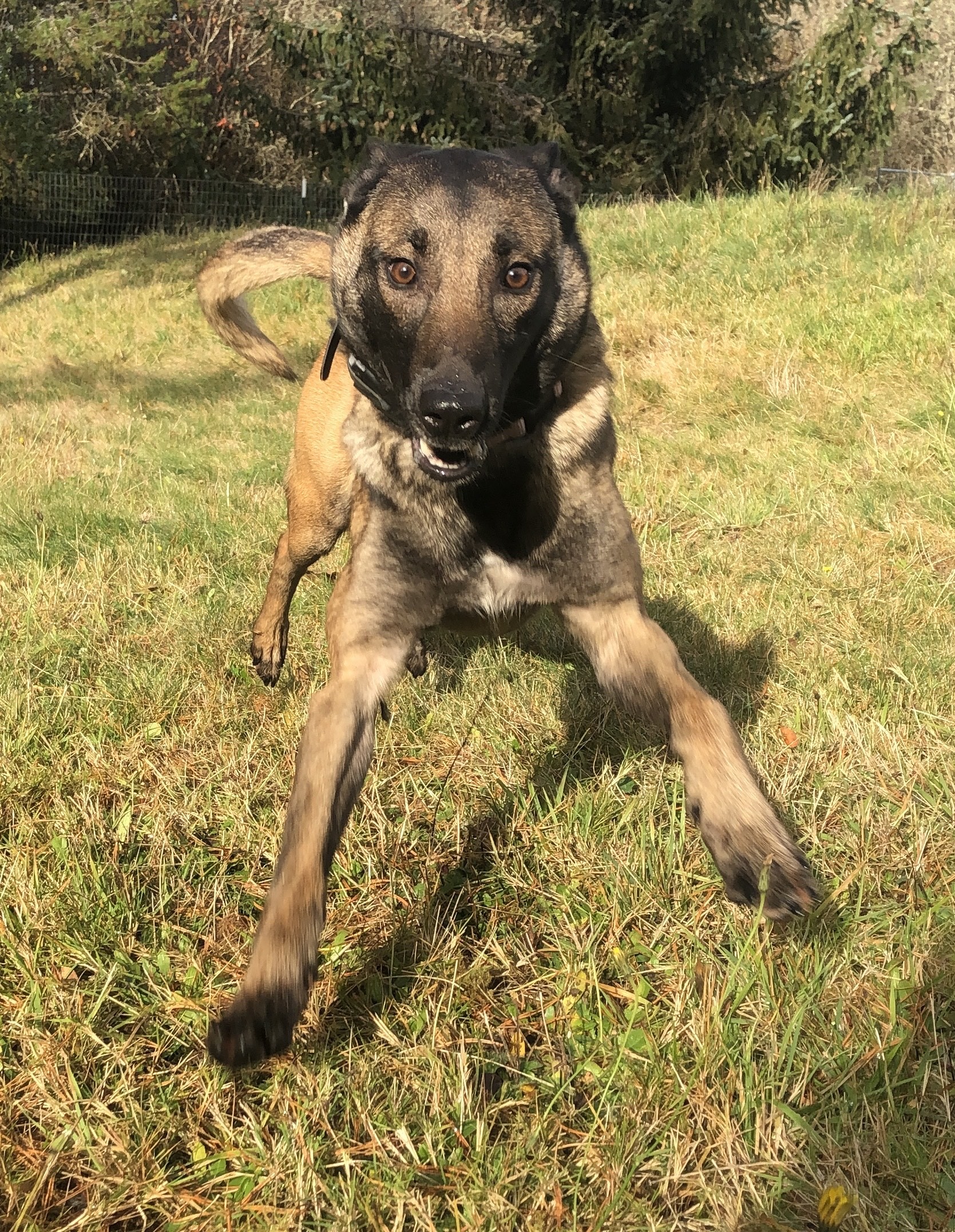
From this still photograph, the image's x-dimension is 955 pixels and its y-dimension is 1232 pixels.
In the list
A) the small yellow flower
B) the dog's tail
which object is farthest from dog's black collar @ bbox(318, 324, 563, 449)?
the small yellow flower

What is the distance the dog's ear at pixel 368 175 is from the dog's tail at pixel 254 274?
74 cm

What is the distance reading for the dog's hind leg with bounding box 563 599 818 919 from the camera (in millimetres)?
1846

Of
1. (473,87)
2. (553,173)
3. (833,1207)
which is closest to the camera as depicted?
(833,1207)

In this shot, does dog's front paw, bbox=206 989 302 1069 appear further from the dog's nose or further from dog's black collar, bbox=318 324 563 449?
dog's black collar, bbox=318 324 563 449

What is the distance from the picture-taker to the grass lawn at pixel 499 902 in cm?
163

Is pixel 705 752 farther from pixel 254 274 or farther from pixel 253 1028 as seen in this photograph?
pixel 254 274

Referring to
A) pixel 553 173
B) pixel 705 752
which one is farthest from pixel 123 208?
pixel 705 752

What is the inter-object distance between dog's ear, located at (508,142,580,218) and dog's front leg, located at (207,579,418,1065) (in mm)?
1233

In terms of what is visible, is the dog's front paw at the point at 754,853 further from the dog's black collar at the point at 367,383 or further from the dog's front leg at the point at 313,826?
the dog's black collar at the point at 367,383

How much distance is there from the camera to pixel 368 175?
270cm

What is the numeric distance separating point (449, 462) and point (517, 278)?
505 millimetres

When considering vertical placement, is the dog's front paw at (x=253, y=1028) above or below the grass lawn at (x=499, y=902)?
above

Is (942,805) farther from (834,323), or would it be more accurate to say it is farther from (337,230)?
(834,323)

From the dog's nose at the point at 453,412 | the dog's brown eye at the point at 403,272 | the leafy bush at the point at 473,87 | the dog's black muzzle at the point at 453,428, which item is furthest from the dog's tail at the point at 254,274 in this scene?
the leafy bush at the point at 473,87
